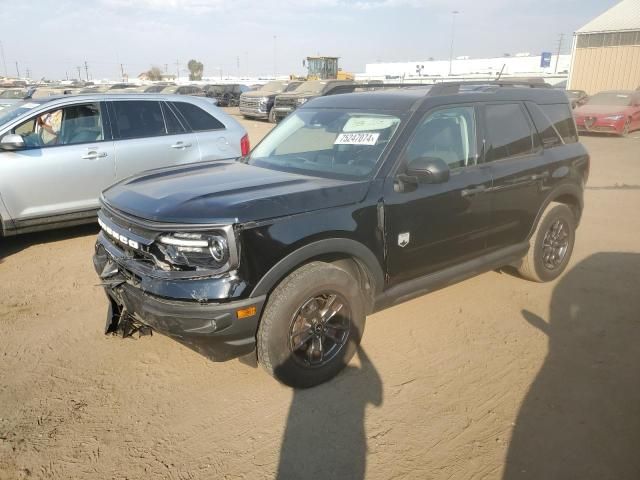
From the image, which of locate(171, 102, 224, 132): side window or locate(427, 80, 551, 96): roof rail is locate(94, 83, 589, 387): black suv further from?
locate(171, 102, 224, 132): side window

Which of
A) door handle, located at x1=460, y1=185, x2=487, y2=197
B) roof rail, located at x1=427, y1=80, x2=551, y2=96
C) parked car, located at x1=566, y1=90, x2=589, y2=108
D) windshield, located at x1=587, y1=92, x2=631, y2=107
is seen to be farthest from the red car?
door handle, located at x1=460, y1=185, x2=487, y2=197

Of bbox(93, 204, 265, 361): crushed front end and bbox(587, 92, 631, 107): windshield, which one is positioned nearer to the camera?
bbox(93, 204, 265, 361): crushed front end

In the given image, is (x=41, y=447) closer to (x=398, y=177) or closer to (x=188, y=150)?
(x=398, y=177)

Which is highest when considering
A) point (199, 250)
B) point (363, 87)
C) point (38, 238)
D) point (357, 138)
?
point (363, 87)

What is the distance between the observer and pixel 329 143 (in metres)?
3.86

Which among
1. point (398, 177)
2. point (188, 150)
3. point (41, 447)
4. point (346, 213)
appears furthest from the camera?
point (188, 150)

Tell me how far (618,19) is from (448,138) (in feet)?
116

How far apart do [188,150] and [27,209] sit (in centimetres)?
202

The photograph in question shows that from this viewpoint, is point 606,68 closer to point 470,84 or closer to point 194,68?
point 470,84

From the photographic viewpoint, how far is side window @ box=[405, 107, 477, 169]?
358 centimetres

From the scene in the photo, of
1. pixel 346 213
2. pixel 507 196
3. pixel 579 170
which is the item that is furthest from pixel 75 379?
pixel 579 170

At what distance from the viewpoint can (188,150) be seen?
256 inches

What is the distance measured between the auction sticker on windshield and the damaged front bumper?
1.45m

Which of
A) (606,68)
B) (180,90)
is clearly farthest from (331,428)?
(606,68)
